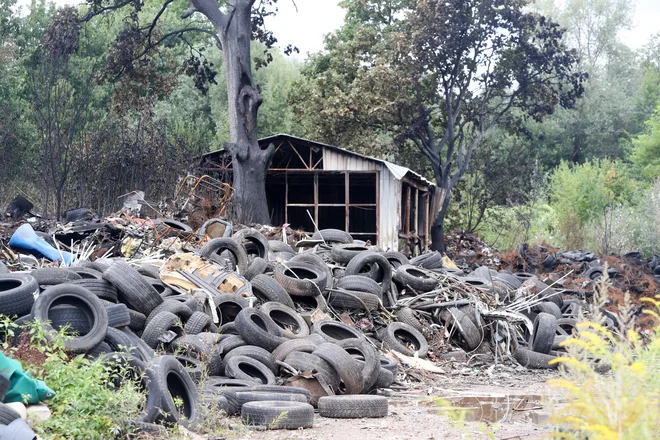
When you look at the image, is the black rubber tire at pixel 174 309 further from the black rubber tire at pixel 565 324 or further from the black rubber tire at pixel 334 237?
the black rubber tire at pixel 565 324

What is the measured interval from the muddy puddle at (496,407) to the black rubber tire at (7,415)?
4454mm

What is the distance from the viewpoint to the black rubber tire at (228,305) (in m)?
10.8

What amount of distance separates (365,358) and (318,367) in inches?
32.8

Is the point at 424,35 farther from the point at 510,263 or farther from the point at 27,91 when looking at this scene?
the point at 27,91

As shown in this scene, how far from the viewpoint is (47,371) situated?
21.9 feet

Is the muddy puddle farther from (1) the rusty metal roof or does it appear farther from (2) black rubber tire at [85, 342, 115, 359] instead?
(1) the rusty metal roof

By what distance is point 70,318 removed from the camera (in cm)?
799

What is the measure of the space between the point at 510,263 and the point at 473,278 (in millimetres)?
8997

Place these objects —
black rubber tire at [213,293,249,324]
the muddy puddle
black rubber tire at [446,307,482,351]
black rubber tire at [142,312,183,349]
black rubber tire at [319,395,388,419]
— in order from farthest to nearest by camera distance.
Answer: black rubber tire at [446,307,482,351]
black rubber tire at [213,293,249,324]
black rubber tire at [142,312,183,349]
the muddy puddle
black rubber tire at [319,395,388,419]

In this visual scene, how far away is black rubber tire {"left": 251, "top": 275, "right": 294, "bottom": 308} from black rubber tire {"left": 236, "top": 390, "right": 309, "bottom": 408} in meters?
3.40

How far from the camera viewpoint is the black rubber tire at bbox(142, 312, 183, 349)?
915 cm

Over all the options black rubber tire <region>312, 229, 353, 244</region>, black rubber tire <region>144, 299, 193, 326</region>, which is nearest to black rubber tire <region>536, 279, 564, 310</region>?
black rubber tire <region>312, 229, 353, 244</region>

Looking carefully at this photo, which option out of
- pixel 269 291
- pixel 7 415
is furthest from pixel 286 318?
pixel 7 415

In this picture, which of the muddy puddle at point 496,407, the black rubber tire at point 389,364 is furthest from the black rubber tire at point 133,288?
the muddy puddle at point 496,407
